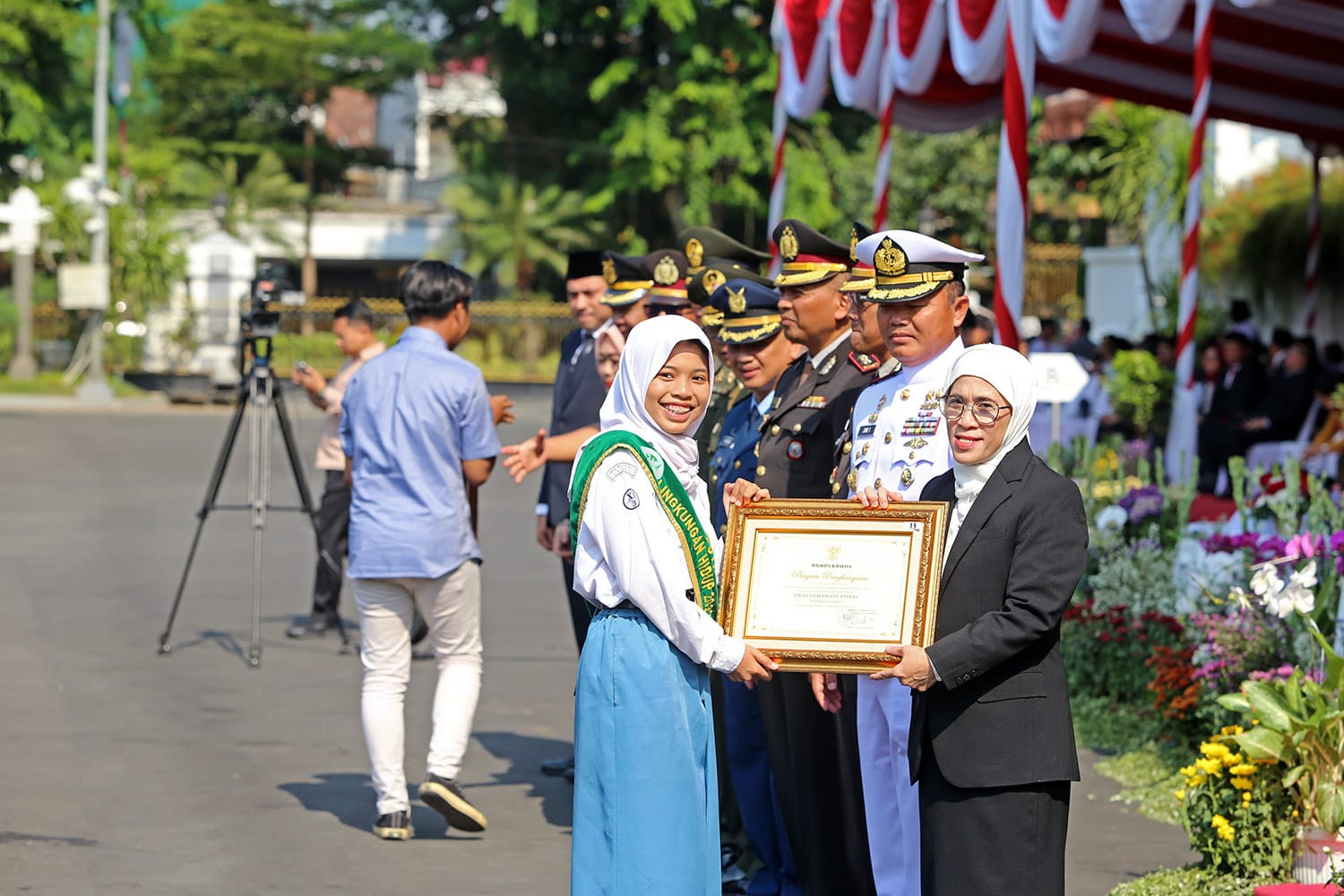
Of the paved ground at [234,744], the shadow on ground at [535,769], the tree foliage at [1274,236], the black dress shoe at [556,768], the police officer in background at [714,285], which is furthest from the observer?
the tree foliage at [1274,236]

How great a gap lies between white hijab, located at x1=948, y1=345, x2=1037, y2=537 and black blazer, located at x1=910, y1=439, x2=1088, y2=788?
33 millimetres

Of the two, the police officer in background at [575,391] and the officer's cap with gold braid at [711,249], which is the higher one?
the officer's cap with gold braid at [711,249]

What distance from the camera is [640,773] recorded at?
4293 millimetres

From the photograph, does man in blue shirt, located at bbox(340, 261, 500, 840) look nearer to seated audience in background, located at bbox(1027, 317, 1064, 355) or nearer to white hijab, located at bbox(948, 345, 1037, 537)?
white hijab, located at bbox(948, 345, 1037, 537)

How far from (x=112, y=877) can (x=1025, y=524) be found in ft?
11.4

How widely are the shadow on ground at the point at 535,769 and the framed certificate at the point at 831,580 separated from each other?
2583 mm

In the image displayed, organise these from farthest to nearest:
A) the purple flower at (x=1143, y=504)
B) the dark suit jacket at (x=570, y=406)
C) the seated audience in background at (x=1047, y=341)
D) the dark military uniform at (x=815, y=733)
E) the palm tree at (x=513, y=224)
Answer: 1. the palm tree at (x=513, y=224)
2. the seated audience in background at (x=1047, y=341)
3. the purple flower at (x=1143, y=504)
4. the dark suit jacket at (x=570, y=406)
5. the dark military uniform at (x=815, y=733)

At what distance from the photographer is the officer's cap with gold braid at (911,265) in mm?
4844

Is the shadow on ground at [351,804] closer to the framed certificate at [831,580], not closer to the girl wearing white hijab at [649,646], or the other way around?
the girl wearing white hijab at [649,646]

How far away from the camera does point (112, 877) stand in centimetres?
612

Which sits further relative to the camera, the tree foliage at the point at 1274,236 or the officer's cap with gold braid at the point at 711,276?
the tree foliage at the point at 1274,236

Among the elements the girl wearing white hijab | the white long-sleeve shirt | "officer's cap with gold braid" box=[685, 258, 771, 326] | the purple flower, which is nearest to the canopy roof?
the purple flower

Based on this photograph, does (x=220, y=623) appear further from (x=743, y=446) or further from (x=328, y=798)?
(x=743, y=446)

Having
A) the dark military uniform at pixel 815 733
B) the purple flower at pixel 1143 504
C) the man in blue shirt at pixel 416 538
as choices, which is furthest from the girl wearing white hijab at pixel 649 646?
the purple flower at pixel 1143 504
